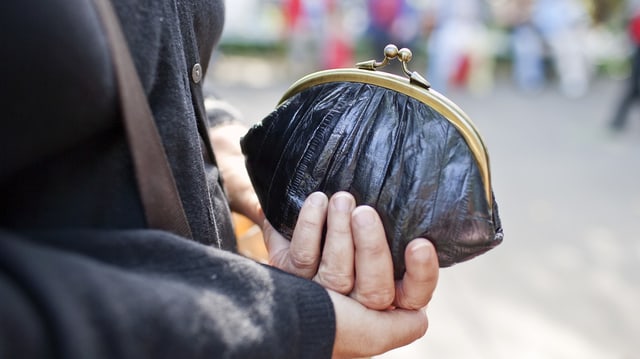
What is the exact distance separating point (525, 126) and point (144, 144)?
6.87 metres

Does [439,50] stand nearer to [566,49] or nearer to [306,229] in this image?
[566,49]

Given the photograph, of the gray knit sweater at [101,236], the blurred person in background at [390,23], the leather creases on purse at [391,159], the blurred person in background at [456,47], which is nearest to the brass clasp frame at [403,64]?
the leather creases on purse at [391,159]

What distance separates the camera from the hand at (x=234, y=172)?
4.18 feet

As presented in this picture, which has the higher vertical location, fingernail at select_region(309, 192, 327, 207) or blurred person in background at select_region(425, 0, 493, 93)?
fingernail at select_region(309, 192, 327, 207)


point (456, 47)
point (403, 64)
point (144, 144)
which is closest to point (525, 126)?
point (456, 47)

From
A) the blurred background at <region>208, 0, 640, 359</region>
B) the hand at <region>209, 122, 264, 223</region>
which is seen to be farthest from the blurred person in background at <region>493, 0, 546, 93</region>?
the hand at <region>209, 122, 264, 223</region>

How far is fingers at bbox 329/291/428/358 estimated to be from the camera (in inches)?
34.8

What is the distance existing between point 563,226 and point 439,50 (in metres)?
4.60

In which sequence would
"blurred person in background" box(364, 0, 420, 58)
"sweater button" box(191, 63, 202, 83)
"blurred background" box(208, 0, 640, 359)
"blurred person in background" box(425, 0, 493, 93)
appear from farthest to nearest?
"blurred person in background" box(364, 0, 420, 58), "blurred person in background" box(425, 0, 493, 93), "blurred background" box(208, 0, 640, 359), "sweater button" box(191, 63, 202, 83)

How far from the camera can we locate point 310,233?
0.95 metres

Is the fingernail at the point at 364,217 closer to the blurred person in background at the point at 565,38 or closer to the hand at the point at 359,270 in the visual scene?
the hand at the point at 359,270

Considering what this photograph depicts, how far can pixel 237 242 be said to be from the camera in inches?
47.8

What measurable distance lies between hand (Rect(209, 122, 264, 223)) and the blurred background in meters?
1.86

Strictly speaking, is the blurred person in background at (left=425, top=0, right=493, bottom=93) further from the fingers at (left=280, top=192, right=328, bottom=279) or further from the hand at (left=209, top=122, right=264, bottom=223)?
the fingers at (left=280, top=192, right=328, bottom=279)
